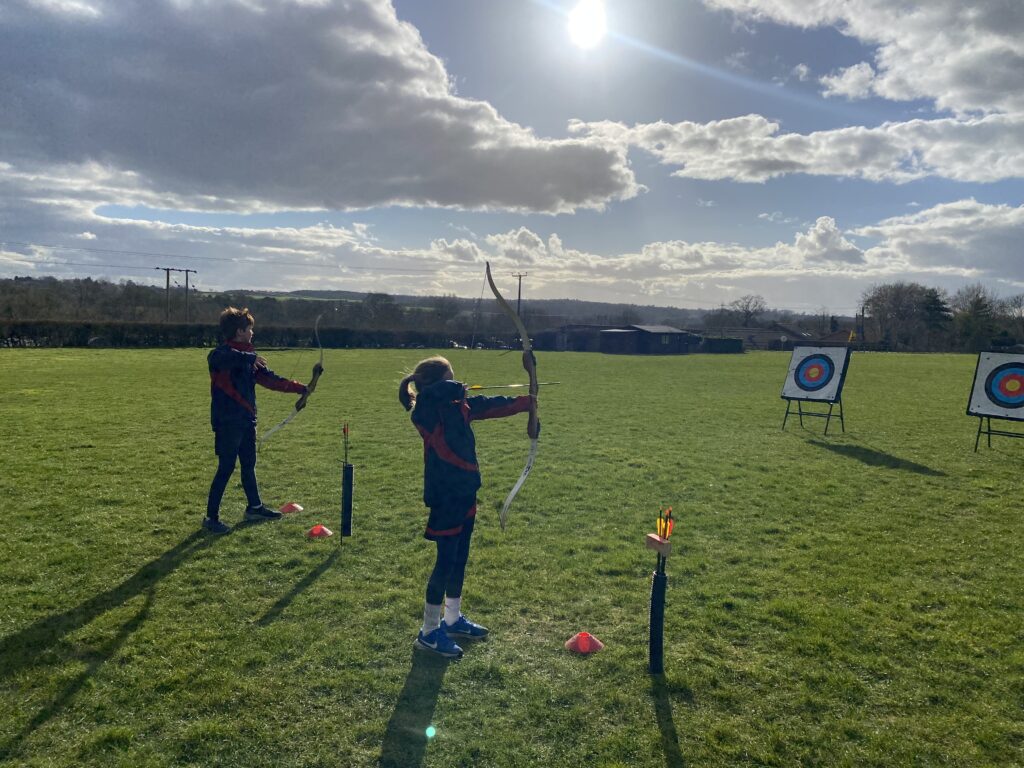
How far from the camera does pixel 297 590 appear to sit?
5324 mm

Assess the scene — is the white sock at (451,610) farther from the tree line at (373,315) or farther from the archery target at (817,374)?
the tree line at (373,315)

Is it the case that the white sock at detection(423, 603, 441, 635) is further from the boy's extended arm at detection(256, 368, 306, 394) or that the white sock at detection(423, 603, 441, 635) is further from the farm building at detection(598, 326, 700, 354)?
the farm building at detection(598, 326, 700, 354)

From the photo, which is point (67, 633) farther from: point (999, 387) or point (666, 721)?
point (999, 387)

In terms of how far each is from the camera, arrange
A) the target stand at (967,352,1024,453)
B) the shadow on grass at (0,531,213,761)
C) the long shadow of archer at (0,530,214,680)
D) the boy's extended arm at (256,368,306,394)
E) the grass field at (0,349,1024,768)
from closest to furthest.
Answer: the grass field at (0,349,1024,768) < the shadow on grass at (0,531,213,761) < the long shadow of archer at (0,530,214,680) < the boy's extended arm at (256,368,306,394) < the target stand at (967,352,1024,453)

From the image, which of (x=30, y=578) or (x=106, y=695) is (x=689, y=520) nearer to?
(x=106, y=695)

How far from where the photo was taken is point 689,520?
24.7ft

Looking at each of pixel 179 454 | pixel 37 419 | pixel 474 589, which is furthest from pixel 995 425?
pixel 37 419

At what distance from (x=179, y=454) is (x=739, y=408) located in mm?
14743

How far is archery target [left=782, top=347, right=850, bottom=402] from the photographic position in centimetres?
1478

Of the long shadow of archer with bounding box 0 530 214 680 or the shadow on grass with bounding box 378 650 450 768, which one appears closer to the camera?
the shadow on grass with bounding box 378 650 450 768

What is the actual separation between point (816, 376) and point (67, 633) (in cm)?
1550

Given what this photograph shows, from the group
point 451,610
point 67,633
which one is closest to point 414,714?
point 451,610

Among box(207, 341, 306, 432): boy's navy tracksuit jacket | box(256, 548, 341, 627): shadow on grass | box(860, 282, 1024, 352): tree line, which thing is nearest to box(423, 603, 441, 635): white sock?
box(256, 548, 341, 627): shadow on grass

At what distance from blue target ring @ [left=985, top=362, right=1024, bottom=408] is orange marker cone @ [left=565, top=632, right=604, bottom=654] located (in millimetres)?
12625
